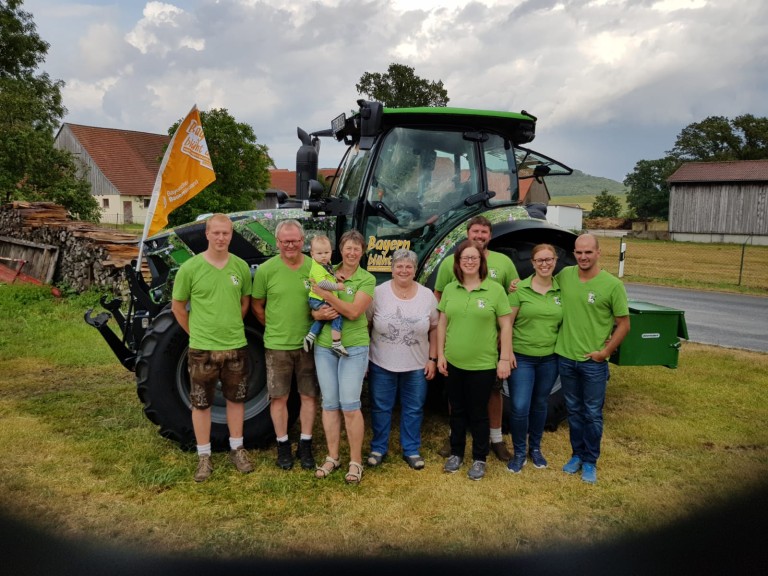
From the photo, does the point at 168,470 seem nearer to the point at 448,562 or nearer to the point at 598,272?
the point at 448,562

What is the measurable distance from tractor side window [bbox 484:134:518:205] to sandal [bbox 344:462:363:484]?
2.39 m

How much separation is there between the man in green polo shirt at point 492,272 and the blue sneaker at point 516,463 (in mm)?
146

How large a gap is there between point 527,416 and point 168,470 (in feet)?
7.79

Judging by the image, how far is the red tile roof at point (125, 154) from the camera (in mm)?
37062

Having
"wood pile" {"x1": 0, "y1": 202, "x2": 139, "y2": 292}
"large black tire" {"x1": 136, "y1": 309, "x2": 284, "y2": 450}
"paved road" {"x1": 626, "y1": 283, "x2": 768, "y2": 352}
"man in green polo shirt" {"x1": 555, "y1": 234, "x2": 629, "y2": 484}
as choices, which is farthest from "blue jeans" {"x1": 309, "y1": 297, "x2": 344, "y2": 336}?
"wood pile" {"x1": 0, "y1": 202, "x2": 139, "y2": 292}

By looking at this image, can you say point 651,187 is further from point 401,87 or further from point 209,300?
point 209,300

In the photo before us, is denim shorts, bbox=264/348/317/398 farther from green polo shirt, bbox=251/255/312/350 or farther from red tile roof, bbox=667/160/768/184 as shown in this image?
red tile roof, bbox=667/160/768/184

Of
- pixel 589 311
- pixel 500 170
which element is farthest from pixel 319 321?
pixel 500 170

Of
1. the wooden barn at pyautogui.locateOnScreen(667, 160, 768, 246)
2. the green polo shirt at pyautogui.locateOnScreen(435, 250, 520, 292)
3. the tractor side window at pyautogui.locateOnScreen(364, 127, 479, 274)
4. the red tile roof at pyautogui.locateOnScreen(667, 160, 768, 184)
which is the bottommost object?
the green polo shirt at pyautogui.locateOnScreen(435, 250, 520, 292)

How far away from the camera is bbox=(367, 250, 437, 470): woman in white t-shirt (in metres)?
3.91

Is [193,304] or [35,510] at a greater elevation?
[193,304]

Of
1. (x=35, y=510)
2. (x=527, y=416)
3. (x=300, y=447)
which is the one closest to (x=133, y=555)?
(x=35, y=510)

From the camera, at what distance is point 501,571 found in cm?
296

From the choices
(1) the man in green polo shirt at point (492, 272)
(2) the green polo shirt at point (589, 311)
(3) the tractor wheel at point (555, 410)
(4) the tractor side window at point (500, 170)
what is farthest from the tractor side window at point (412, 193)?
(3) the tractor wheel at point (555, 410)
